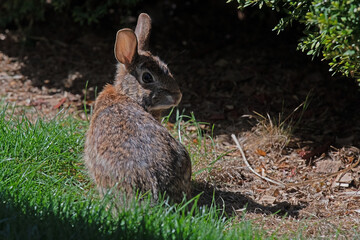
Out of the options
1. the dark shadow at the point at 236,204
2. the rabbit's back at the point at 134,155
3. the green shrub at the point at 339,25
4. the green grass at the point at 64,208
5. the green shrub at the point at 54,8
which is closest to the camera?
the green grass at the point at 64,208

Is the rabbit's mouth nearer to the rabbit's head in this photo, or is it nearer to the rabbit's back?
the rabbit's head

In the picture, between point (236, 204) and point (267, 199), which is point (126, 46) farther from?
point (267, 199)

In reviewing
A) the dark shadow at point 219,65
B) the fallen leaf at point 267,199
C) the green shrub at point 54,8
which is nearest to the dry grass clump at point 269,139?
the dark shadow at point 219,65

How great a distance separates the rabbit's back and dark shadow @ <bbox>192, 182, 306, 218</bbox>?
57 centimetres

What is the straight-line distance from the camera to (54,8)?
7832 mm

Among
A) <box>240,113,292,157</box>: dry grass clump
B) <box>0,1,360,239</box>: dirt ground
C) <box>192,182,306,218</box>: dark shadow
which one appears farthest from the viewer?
<box>240,113,292,157</box>: dry grass clump

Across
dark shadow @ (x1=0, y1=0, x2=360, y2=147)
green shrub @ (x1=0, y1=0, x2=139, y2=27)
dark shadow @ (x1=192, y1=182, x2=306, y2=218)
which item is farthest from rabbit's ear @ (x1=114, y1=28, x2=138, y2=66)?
green shrub @ (x1=0, y1=0, x2=139, y2=27)

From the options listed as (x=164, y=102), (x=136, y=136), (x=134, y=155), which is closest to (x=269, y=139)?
(x=164, y=102)

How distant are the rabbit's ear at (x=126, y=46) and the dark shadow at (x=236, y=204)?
4.61 ft

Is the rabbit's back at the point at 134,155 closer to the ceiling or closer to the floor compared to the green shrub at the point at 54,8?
closer to the floor

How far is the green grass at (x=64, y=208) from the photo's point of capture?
356 cm

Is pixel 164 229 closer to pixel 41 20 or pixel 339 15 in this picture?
pixel 339 15

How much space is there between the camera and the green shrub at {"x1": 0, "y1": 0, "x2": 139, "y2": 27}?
24.4ft

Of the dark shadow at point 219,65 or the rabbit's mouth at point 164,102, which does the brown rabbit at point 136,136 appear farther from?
the dark shadow at point 219,65
